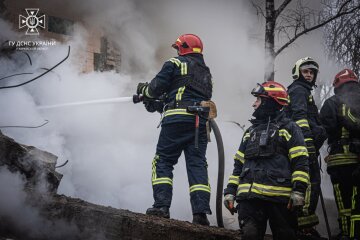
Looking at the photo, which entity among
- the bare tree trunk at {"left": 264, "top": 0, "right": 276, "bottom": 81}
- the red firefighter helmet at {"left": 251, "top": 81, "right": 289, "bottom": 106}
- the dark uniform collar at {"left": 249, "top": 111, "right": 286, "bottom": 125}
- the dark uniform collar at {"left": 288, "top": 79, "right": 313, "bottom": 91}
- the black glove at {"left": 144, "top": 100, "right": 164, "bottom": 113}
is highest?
the bare tree trunk at {"left": 264, "top": 0, "right": 276, "bottom": 81}

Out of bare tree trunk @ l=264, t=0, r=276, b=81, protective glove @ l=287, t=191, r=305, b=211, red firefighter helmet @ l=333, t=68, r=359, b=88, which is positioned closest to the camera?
protective glove @ l=287, t=191, r=305, b=211

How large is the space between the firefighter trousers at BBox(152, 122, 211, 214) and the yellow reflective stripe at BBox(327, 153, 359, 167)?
1430mm

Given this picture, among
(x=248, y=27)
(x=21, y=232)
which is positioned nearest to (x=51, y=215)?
(x=21, y=232)

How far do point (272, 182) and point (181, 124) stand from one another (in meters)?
1.50

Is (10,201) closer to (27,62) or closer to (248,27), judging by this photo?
(27,62)

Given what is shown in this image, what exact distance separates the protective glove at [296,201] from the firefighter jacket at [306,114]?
1417 mm

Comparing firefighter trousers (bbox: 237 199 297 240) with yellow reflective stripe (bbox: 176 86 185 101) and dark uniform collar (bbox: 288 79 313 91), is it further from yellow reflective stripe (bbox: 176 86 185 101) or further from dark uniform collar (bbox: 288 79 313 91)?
dark uniform collar (bbox: 288 79 313 91)

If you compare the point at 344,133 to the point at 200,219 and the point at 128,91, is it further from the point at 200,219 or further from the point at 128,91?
the point at 128,91

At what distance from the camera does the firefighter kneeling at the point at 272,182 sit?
3.67 meters

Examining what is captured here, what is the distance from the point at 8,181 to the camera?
429 cm

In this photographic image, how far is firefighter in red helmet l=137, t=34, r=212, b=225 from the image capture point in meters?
4.79

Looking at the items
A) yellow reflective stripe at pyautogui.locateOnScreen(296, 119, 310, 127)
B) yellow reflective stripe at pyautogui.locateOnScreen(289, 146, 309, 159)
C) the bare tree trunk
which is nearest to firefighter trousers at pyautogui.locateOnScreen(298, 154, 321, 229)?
yellow reflective stripe at pyautogui.locateOnScreen(296, 119, 310, 127)

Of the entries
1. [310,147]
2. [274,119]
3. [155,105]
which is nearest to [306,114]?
[310,147]

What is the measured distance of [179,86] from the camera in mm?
5023
